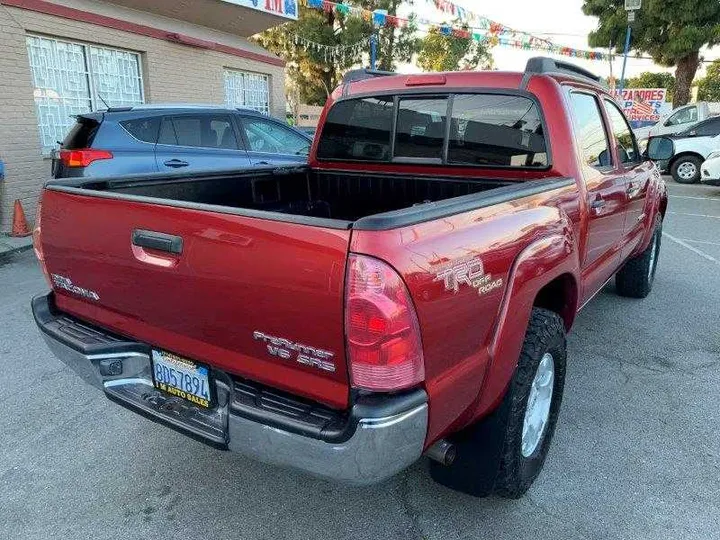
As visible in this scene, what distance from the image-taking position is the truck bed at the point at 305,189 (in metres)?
3.02

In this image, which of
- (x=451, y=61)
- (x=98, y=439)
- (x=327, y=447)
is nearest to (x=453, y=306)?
(x=327, y=447)

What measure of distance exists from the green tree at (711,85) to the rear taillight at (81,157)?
3986 cm

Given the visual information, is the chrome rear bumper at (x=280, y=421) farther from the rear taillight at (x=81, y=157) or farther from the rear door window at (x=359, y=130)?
the rear taillight at (x=81, y=157)

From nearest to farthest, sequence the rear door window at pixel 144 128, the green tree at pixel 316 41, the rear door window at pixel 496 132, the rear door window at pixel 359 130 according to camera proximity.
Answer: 1. the rear door window at pixel 496 132
2. the rear door window at pixel 359 130
3. the rear door window at pixel 144 128
4. the green tree at pixel 316 41

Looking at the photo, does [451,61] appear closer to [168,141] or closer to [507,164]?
[168,141]

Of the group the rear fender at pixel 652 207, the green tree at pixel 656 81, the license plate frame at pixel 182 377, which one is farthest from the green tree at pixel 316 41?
the green tree at pixel 656 81

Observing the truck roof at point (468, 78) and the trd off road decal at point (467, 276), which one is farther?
the truck roof at point (468, 78)

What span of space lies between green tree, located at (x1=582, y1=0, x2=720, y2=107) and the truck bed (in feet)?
64.6

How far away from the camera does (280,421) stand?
178 cm

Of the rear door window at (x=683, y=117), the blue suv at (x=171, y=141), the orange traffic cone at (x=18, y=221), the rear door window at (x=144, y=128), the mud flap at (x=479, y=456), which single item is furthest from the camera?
the rear door window at (x=683, y=117)

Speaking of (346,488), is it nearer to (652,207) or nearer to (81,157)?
(652,207)

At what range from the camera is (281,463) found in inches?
71.6

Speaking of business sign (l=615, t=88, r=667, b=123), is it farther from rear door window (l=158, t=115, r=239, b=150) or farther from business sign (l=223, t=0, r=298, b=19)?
rear door window (l=158, t=115, r=239, b=150)

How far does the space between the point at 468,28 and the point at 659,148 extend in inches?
532
